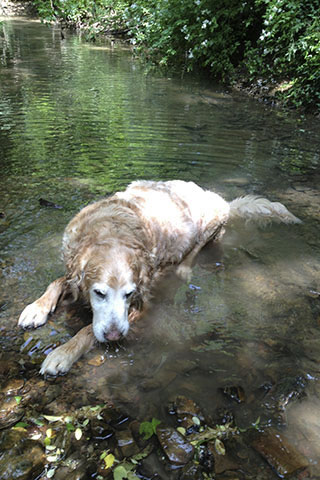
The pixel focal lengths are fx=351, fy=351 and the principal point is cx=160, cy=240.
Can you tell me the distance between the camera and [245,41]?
12242 mm

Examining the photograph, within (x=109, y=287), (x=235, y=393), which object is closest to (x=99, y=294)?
(x=109, y=287)

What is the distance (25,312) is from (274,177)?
4.88m

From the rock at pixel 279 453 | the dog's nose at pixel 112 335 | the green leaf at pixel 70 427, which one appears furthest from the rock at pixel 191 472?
the dog's nose at pixel 112 335

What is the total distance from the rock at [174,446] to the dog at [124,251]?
2.52 ft

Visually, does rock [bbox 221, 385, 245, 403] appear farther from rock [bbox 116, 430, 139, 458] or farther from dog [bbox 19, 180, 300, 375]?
dog [bbox 19, 180, 300, 375]

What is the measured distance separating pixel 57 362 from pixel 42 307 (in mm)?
639

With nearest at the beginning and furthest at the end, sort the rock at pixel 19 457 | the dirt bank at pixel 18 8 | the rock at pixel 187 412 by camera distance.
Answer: the rock at pixel 19 457, the rock at pixel 187 412, the dirt bank at pixel 18 8

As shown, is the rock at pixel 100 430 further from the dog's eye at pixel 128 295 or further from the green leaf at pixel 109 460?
the dog's eye at pixel 128 295

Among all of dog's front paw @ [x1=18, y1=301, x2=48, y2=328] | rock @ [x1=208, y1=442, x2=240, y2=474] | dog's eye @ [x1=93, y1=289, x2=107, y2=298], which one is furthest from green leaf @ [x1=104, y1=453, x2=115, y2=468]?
dog's front paw @ [x1=18, y1=301, x2=48, y2=328]

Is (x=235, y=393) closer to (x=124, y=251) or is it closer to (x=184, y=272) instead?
Result: (x=124, y=251)

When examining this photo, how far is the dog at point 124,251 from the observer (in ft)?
9.15

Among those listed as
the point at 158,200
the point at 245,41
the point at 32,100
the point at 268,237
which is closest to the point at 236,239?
the point at 268,237

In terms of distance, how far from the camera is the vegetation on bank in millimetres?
9945

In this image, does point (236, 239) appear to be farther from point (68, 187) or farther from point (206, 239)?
point (68, 187)
